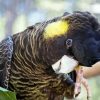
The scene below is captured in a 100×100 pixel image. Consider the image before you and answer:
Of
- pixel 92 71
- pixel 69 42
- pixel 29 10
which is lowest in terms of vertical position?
pixel 92 71

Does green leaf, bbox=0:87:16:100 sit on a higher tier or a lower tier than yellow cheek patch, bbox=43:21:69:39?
lower

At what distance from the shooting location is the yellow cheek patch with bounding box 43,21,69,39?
85 cm

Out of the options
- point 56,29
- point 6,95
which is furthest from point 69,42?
point 6,95

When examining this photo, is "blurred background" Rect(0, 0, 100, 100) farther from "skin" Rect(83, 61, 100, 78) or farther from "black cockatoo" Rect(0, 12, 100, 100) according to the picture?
"black cockatoo" Rect(0, 12, 100, 100)

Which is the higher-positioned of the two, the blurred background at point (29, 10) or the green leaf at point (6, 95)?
the green leaf at point (6, 95)

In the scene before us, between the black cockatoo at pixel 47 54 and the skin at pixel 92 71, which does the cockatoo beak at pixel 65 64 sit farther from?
the skin at pixel 92 71

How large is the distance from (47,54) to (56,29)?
0.25ft

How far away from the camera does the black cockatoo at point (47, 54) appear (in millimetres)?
832

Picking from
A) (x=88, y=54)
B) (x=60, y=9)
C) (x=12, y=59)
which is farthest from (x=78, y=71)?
(x=60, y=9)

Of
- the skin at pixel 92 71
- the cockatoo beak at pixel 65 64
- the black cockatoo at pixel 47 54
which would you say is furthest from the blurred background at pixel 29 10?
the cockatoo beak at pixel 65 64

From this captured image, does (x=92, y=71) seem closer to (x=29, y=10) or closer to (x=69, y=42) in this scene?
(x=69, y=42)

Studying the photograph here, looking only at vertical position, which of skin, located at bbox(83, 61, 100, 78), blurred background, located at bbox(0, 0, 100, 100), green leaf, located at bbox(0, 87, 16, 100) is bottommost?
skin, located at bbox(83, 61, 100, 78)

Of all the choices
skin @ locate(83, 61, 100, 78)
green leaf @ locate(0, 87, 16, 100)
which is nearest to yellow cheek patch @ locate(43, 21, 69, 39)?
green leaf @ locate(0, 87, 16, 100)

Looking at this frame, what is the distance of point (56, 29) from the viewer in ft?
2.82
